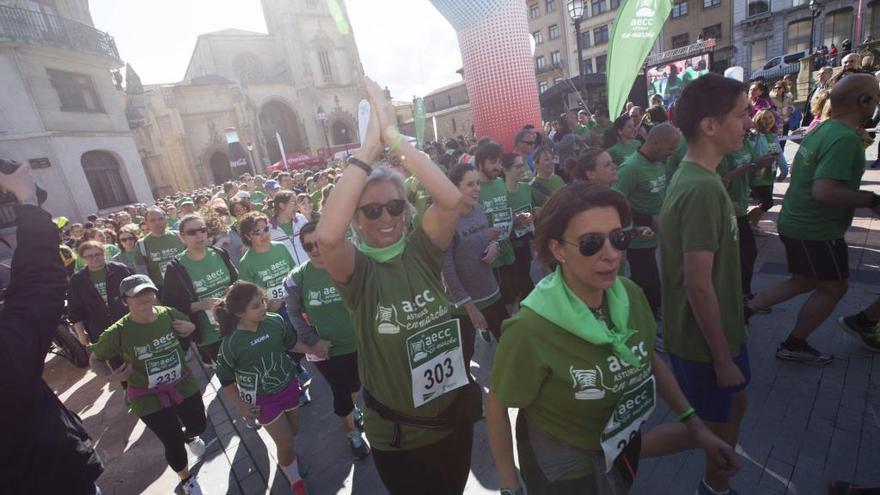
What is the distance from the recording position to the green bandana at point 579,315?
1538 millimetres

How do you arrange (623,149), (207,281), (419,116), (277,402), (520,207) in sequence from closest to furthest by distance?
(277,402), (419,116), (207,281), (520,207), (623,149)

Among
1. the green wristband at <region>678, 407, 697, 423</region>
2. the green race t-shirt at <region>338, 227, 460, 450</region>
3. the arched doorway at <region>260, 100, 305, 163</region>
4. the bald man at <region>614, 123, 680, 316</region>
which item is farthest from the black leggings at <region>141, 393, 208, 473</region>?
the arched doorway at <region>260, 100, 305, 163</region>

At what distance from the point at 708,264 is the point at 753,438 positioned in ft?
5.64

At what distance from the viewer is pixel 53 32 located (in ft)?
56.5

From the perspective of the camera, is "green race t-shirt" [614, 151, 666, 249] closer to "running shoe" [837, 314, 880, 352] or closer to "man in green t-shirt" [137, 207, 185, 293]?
"running shoe" [837, 314, 880, 352]

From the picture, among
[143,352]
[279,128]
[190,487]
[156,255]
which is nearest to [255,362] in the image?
[143,352]

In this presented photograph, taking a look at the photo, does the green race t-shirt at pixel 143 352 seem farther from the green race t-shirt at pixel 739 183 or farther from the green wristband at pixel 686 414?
the green race t-shirt at pixel 739 183

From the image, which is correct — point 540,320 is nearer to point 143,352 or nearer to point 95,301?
point 143,352

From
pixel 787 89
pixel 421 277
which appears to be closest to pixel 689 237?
pixel 421 277

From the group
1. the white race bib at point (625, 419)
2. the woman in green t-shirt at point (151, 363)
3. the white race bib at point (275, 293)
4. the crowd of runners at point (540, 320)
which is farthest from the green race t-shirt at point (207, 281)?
the white race bib at point (625, 419)

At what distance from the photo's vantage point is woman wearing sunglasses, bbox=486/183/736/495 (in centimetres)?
157

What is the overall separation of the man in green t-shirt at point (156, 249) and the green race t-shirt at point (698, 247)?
5666 mm

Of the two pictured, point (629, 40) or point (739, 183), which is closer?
point (739, 183)

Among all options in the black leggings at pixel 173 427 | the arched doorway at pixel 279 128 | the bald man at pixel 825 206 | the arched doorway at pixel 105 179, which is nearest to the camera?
the bald man at pixel 825 206
